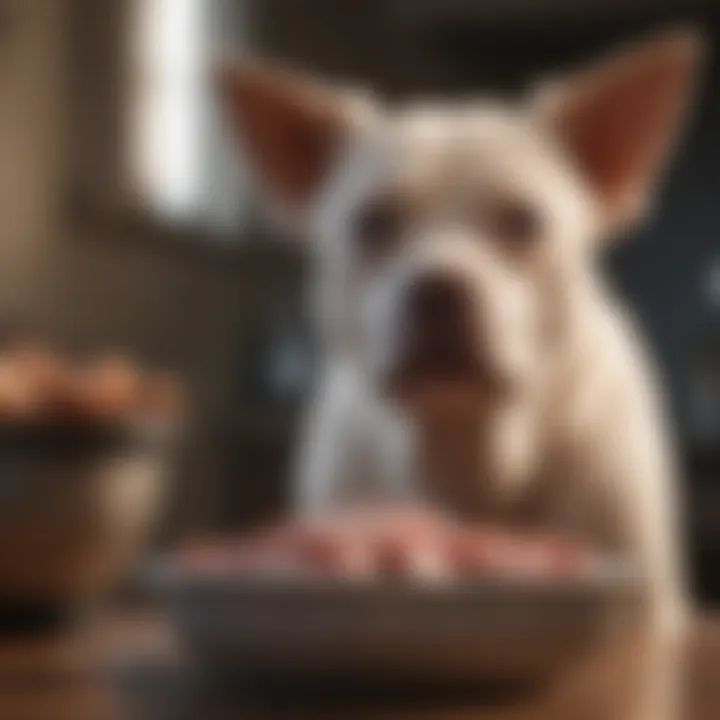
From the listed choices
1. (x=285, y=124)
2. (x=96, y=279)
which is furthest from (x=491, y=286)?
(x=96, y=279)

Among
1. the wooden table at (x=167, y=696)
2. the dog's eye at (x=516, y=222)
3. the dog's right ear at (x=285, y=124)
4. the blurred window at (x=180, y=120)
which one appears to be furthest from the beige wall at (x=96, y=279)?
the wooden table at (x=167, y=696)

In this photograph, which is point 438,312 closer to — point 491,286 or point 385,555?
point 491,286

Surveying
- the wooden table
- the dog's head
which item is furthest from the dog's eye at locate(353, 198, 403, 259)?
the wooden table

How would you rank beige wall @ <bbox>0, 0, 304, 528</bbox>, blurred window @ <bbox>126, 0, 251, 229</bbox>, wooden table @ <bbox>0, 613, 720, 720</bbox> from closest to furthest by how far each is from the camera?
wooden table @ <bbox>0, 613, 720, 720</bbox>
beige wall @ <bbox>0, 0, 304, 528</bbox>
blurred window @ <bbox>126, 0, 251, 229</bbox>

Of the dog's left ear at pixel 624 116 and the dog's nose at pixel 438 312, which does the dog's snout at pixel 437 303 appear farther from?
the dog's left ear at pixel 624 116

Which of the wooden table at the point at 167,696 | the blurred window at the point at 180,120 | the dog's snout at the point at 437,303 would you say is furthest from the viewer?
the blurred window at the point at 180,120

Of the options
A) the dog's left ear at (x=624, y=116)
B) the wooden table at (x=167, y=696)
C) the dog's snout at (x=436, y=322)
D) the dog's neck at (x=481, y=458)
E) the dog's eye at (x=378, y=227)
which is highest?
the dog's left ear at (x=624, y=116)

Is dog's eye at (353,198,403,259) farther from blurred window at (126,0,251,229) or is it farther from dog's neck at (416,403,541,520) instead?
blurred window at (126,0,251,229)
